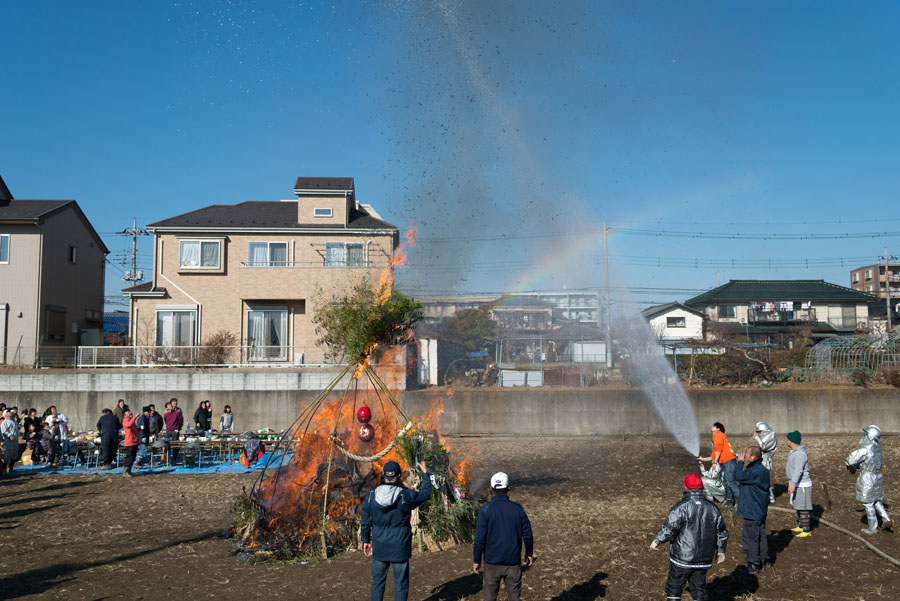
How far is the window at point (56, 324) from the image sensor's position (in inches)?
1293

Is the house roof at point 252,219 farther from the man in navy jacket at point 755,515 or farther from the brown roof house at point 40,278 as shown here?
the man in navy jacket at point 755,515

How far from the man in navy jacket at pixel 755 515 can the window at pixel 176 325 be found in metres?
28.0

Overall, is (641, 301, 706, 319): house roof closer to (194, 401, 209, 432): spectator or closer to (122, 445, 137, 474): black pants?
(194, 401, 209, 432): spectator

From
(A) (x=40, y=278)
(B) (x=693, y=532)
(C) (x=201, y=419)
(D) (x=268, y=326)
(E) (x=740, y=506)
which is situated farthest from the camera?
(A) (x=40, y=278)

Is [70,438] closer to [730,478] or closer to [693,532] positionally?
[730,478]

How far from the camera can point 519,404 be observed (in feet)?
84.4

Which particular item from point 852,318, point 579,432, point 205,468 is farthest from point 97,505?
point 852,318

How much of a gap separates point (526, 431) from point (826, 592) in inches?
684

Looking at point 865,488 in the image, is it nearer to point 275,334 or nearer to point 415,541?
point 415,541

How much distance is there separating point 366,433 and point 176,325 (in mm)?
23448

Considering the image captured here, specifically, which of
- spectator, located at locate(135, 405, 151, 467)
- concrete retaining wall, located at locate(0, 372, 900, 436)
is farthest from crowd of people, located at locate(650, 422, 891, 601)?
spectator, located at locate(135, 405, 151, 467)

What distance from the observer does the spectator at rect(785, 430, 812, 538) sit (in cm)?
1055

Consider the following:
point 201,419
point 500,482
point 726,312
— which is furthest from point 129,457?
point 726,312

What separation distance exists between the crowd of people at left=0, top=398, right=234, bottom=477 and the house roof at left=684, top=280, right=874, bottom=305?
47.3m
